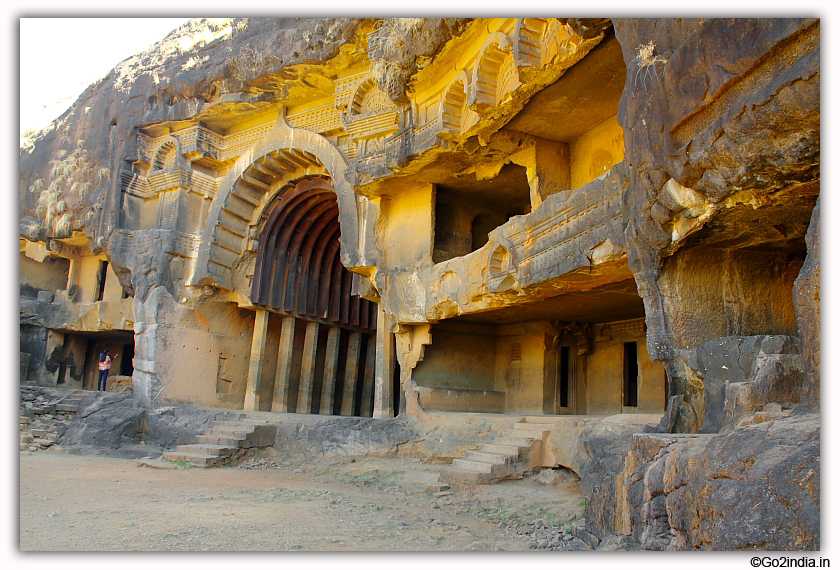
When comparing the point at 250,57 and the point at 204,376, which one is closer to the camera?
the point at 250,57

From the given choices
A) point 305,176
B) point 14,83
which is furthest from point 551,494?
point 305,176

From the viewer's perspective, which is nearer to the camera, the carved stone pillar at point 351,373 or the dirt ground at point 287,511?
the dirt ground at point 287,511

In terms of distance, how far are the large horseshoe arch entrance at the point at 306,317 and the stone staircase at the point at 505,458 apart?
7.17 meters

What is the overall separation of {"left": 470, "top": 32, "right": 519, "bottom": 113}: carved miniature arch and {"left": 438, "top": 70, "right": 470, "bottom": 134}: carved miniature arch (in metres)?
0.89

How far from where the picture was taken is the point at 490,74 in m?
8.41

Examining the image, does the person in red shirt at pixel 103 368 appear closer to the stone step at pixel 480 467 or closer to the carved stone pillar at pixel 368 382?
the carved stone pillar at pixel 368 382

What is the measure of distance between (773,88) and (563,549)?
3.74 m

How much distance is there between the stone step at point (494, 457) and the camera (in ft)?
26.2

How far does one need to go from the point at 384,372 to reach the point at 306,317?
4418 mm

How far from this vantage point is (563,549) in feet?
16.4

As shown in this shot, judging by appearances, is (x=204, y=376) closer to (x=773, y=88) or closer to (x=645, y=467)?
(x=645, y=467)

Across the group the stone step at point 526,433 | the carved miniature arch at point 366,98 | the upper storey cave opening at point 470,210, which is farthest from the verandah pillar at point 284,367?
the stone step at point 526,433

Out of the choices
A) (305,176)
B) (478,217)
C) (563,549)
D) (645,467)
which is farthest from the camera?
(305,176)

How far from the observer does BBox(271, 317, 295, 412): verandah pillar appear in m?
15.4
